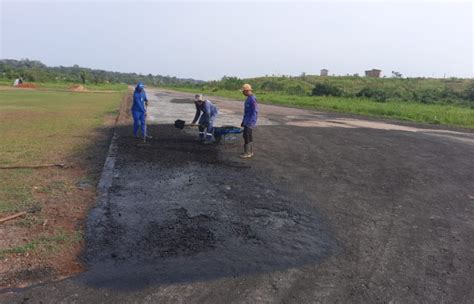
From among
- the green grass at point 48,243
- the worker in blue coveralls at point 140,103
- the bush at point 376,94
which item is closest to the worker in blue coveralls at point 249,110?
the worker in blue coveralls at point 140,103

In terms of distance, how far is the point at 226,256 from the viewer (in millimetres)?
4695

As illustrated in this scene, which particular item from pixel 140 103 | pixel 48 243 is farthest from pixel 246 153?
pixel 48 243

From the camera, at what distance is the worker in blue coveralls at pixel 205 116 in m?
11.4

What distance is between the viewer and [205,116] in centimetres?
1155

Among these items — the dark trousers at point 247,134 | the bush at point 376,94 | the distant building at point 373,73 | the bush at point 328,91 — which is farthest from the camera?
the distant building at point 373,73

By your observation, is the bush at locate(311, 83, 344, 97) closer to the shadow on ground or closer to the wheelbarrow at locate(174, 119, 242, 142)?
the wheelbarrow at locate(174, 119, 242, 142)

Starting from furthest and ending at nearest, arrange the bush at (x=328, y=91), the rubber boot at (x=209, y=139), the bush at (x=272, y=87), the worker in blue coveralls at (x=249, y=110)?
the bush at (x=272, y=87) → the bush at (x=328, y=91) → the rubber boot at (x=209, y=139) → the worker in blue coveralls at (x=249, y=110)

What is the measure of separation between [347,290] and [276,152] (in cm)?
720

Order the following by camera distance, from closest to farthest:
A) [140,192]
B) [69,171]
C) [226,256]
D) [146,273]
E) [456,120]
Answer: [146,273], [226,256], [140,192], [69,171], [456,120]

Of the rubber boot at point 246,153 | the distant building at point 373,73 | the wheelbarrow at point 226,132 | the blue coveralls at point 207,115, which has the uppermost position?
the distant building at point 373,73

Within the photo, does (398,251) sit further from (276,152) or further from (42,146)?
(42,146)

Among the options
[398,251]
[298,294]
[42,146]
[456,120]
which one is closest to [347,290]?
[298,294]

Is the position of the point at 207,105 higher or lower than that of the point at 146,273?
higher

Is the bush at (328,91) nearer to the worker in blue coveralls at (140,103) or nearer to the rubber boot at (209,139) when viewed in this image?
the rubber boot at (209,139)
